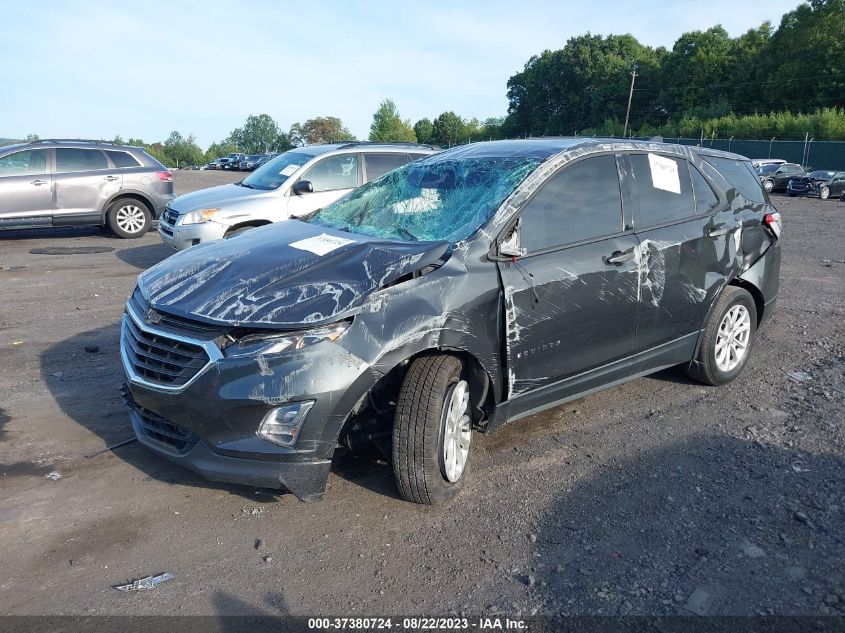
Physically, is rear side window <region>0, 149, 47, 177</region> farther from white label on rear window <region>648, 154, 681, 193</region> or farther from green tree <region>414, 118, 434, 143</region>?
green tree <region>414, 118, 434, 143</region>

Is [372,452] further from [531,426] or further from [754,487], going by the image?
[754,487]

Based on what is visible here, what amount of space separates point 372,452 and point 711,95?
78.2 meters

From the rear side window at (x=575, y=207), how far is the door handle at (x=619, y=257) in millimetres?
150

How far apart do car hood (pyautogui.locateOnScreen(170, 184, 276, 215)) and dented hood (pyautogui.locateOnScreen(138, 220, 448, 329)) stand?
5.38 meters

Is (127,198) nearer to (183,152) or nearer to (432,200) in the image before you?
(432,200)

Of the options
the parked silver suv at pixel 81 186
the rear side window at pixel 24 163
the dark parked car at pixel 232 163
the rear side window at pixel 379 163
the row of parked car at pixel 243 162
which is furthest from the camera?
the dark parked car at pixel 232 163

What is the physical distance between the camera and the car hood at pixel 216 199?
9461 mm

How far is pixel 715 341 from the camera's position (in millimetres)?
5375

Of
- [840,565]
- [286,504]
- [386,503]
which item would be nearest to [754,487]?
[840,565]

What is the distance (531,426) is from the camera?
487cm

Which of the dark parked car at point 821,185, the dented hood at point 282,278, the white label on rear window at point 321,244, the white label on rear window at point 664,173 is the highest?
the dark parked car at point 821,185

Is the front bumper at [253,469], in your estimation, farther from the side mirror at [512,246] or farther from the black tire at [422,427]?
the side mirror at [512,246]

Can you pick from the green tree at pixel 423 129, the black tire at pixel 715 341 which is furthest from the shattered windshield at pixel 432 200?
the green tree at pixel 423 129

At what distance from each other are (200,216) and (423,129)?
101420 mm
